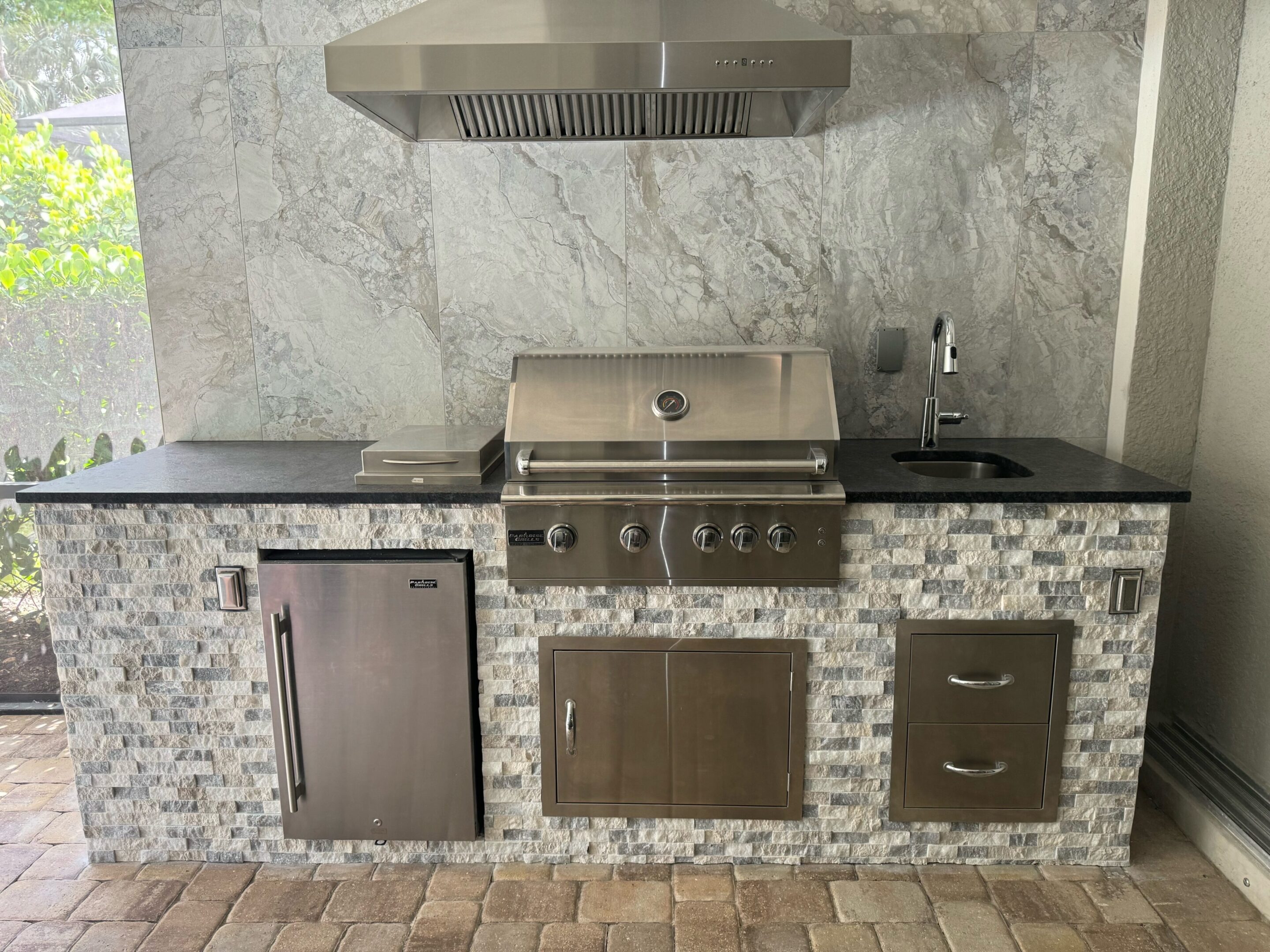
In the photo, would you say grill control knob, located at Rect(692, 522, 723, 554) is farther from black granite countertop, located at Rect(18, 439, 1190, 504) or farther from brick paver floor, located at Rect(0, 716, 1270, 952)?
brick paver floor, located at Rect(0, 716, 1270, 952)

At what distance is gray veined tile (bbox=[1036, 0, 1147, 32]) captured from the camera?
2.33m

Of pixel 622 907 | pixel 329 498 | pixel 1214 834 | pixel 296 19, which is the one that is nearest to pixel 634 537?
pixel 329 498

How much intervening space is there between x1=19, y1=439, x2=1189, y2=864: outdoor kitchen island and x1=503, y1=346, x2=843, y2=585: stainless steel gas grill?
7cm

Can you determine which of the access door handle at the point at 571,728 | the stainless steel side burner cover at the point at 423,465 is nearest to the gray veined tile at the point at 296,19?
the stainless steel side burner cover at the point at 423,465

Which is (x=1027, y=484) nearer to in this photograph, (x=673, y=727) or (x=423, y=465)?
(x=673, y=727)

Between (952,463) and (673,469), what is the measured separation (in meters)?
0.95

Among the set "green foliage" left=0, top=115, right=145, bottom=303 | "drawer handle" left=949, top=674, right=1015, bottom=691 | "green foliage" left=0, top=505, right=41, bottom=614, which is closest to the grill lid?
"drawer handle" left=949, top=674, right=1015, bottom=691

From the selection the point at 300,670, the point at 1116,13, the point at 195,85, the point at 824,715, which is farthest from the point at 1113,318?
the point at 195,85

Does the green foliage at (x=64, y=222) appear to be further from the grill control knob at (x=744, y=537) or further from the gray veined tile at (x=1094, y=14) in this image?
the gray veined tile at (x=1094, y=14)

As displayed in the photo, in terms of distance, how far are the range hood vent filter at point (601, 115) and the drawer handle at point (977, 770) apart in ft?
5.43

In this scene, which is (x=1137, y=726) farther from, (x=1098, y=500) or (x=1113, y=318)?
(x=1113, y=318)

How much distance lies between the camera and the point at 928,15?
7.70 feet

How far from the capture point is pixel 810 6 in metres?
2.34

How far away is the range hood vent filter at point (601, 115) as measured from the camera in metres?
2.04
